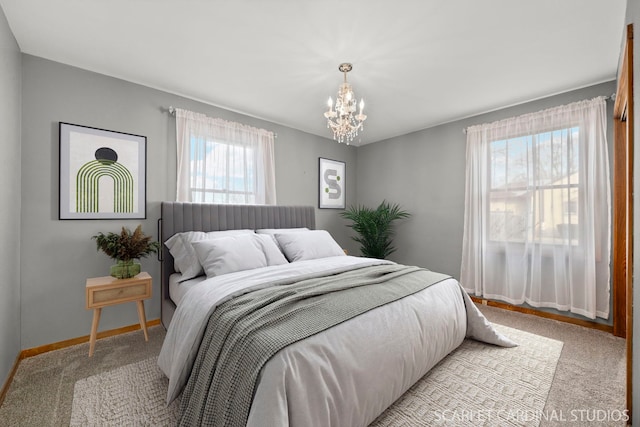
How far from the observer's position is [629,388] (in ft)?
5.03

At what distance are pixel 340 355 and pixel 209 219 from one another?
7.80 ft

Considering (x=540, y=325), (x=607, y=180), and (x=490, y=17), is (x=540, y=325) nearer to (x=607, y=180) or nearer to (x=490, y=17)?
(x=607, y=180)

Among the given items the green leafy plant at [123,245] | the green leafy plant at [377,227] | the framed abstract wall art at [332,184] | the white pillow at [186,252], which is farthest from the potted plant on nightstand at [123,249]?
the green leafy plant at [377,227]

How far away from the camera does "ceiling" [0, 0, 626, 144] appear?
1.83 metres

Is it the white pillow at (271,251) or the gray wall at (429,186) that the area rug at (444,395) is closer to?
the white pillow at (271,251)

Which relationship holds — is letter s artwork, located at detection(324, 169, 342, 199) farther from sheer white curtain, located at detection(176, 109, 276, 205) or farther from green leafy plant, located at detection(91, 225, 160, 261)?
green leafy plant, located at detection(91, 225, 160, 261)

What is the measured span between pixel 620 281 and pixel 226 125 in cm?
456

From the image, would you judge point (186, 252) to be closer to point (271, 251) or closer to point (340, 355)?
point (271, 251)

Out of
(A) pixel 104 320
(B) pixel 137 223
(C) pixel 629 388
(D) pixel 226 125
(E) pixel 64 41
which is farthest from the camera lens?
(D) pixel 226 125

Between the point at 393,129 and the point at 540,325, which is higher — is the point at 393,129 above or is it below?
above

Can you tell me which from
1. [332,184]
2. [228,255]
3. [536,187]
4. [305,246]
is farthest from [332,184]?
[536,187]

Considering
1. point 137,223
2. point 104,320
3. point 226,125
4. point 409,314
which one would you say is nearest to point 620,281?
point 409,314

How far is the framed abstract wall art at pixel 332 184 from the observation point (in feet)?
15.1

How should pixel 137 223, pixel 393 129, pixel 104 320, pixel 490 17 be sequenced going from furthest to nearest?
pixel 393 129, pixel 137 223, pixel 104 320, pixel 490 17
